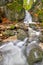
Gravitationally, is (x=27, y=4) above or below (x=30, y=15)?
above

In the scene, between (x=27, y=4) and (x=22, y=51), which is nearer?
(x=27, y=4)

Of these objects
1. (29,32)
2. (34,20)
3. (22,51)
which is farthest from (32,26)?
(22,51)

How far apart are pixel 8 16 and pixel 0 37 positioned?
3.14m

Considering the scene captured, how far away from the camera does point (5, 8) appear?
9.60 metres

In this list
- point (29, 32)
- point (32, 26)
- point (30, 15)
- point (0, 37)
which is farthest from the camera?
point (30, 15)

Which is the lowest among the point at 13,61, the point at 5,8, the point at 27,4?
the point at 13,61

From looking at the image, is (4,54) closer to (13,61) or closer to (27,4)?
Result: (13,61)

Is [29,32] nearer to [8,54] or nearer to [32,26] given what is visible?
[32,26]

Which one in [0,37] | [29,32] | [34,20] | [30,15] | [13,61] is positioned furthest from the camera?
[30,15]

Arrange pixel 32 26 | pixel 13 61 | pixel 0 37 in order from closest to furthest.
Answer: pixel 13 61 → pixel 0 37 → pixel 32 26

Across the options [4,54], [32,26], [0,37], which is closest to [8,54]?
[4,54]

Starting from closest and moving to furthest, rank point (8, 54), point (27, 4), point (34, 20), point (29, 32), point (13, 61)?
point (27, 4) → point (13, 61) → point (8, 54) → point (29, 32) → point (34, 20)

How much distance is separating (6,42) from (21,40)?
1.75 ft

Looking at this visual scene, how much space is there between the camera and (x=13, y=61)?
4785mm
